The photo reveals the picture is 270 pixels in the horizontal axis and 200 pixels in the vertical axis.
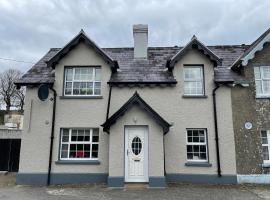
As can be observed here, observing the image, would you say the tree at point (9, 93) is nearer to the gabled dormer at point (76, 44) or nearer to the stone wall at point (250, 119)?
the gabled dormer at point (76, 44)

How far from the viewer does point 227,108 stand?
1280cm

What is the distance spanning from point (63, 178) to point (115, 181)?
9.43ft

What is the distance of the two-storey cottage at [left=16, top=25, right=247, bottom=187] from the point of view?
1161cm

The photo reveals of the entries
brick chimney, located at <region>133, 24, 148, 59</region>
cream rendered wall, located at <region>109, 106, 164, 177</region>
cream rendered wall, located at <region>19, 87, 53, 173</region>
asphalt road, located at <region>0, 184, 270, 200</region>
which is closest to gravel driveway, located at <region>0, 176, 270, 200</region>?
asphalt road, located at <region>0, 184, 270, 200</region>

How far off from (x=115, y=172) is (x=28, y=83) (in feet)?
21.9

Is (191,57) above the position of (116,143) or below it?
above

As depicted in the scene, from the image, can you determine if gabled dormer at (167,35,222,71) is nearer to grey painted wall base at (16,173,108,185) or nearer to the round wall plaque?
the round wall plaque

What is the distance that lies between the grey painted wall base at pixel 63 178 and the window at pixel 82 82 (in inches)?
168

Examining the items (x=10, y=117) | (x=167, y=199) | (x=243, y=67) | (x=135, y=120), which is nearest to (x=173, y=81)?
(x=135, y=120)

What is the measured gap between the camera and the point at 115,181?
11195 millimetres

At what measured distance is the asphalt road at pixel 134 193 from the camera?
30.6 feet

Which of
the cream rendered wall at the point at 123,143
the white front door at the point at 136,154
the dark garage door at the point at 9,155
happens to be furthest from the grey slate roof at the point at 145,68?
the dark garage door at the point at 9,155

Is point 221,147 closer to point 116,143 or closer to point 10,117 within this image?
point 116,143

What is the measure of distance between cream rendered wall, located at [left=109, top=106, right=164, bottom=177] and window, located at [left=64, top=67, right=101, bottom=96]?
258 centimetres
